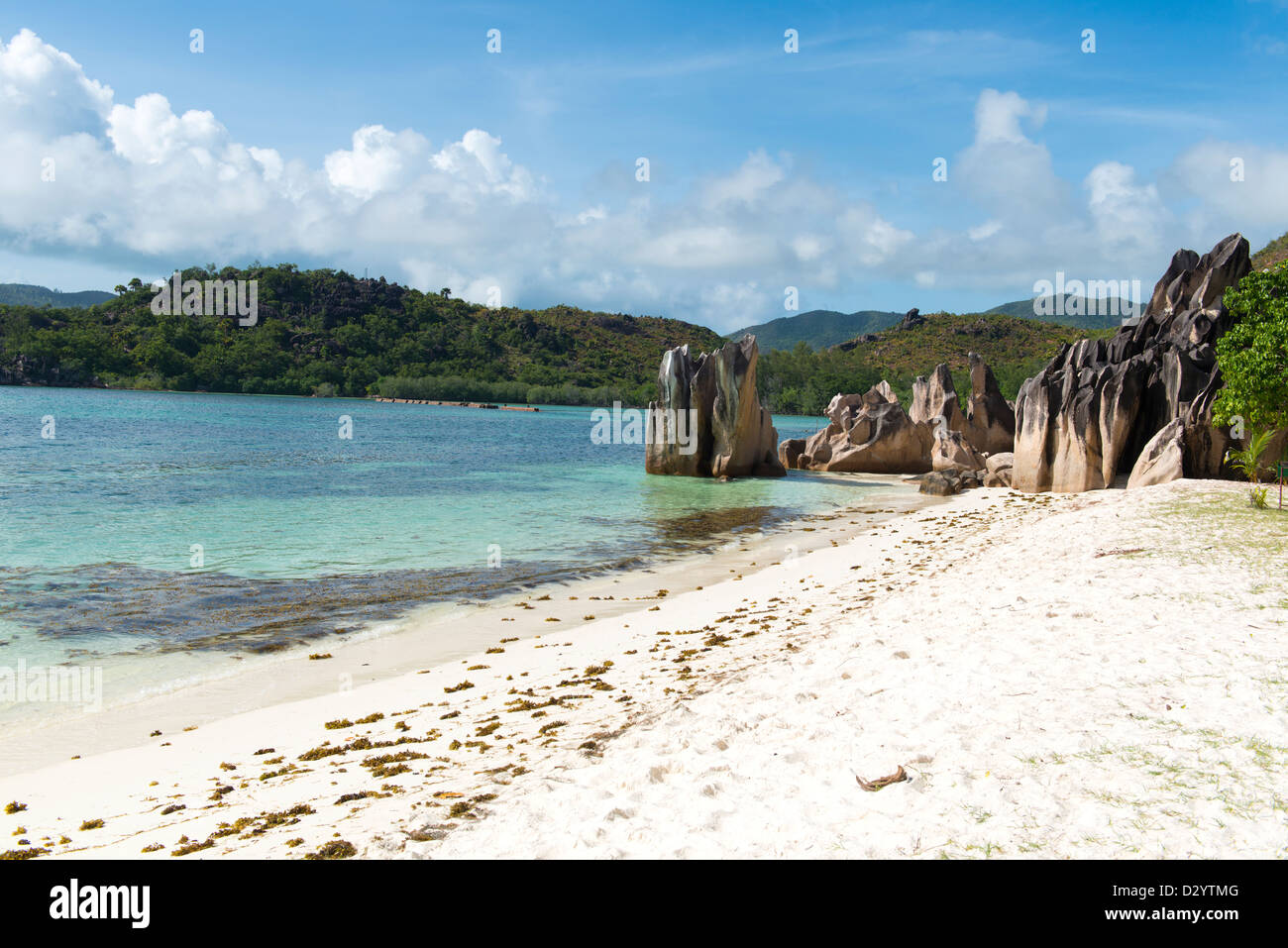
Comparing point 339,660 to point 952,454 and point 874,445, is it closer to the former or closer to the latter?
point 952,454

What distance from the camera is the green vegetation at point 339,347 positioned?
368 ft

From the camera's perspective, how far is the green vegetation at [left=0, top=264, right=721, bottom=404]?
4414 inches

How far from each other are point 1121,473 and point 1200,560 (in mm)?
15325

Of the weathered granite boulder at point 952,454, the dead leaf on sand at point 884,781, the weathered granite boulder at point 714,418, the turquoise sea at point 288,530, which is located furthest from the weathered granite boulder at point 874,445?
the dead leaf on sand at point 884,781

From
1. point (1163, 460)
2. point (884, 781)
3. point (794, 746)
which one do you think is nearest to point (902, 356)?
point (1163, 460)

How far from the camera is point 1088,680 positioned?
5.74m

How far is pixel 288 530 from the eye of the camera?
60.6ft

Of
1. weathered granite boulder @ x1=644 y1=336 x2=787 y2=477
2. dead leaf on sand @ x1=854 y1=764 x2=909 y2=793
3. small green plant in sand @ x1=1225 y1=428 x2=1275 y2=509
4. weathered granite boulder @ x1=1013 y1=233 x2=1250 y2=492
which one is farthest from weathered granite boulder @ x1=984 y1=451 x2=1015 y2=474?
dead leaf on sand @ x1=854 y1=764 x2=909 y2=793

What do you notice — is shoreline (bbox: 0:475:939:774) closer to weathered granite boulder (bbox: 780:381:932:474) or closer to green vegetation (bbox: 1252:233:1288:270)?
weathered granite boulder (bbox: 780:381:932:474)

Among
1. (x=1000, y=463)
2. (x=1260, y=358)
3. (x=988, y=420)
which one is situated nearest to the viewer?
(x=1260, y=358)

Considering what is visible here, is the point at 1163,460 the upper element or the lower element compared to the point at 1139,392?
lower

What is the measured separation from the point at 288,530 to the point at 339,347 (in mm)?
126469

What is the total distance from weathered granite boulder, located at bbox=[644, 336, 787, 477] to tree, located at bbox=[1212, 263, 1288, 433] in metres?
20.1
